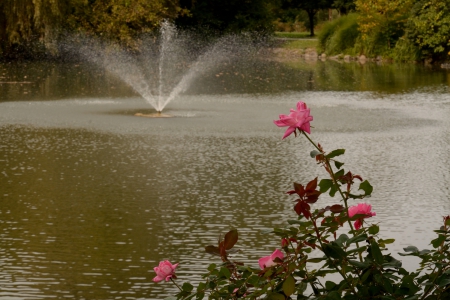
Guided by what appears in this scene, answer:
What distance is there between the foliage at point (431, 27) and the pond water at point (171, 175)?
51.0 ft

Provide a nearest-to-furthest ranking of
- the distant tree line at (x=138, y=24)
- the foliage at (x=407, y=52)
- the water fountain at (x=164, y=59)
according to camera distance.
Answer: the water fountain at (x=164, y=59) < the distant tree line at (x=138, y=24) < the foliage at (x=407, y=52)

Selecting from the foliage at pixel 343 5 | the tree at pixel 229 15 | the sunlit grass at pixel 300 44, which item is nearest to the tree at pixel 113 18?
the tree at pixel 229 15

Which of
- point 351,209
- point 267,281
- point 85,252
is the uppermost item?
point 351,209

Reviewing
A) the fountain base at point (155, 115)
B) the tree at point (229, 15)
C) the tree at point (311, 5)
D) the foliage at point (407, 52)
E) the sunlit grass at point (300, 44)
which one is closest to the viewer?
the fountain base at point (155, 115)

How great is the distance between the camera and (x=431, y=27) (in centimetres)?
3606

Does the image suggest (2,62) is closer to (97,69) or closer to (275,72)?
(97,69)

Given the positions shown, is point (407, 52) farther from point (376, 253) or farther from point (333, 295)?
point (333, 295)

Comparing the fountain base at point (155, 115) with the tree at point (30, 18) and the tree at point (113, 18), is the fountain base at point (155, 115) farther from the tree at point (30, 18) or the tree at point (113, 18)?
the tree at point (113, 18)

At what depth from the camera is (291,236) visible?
3.67 metres

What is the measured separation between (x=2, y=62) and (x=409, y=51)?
50.0ft

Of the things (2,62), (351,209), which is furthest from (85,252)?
(2,62)

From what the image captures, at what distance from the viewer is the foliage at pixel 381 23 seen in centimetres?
3834

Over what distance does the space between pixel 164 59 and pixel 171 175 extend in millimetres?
26920

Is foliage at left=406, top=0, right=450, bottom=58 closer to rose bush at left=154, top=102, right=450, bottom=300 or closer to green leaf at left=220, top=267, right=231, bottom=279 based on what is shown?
rose bush at left=154, top=102, right=450, bottom=300
